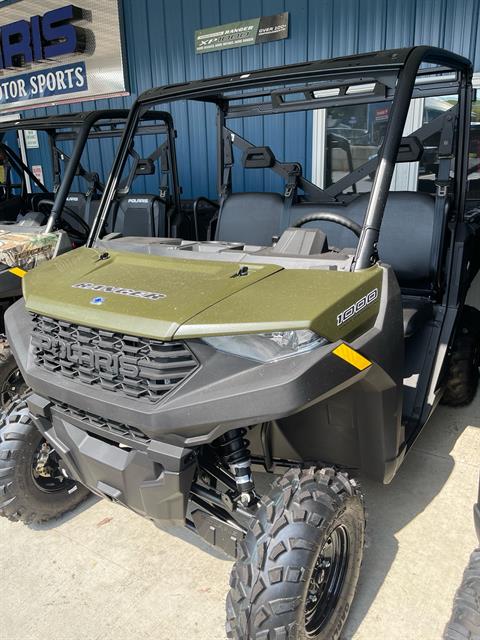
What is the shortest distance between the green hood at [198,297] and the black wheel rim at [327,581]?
2.35ft

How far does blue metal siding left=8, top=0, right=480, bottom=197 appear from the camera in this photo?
4.74 m

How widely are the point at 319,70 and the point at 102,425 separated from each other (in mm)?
1478

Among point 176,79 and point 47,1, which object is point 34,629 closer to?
point 176,79

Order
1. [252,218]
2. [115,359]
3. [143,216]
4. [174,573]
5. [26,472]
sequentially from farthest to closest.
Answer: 1. [143,216]
2. [252,218]
3. [26,472]
4. [174,573]
5. [115,359]

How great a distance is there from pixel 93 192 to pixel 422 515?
4.43 meters

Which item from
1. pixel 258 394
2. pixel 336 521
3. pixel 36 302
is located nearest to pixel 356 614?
pixel 336 521

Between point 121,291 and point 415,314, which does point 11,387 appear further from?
point 415,314

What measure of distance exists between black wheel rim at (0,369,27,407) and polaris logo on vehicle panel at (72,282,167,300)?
140cm

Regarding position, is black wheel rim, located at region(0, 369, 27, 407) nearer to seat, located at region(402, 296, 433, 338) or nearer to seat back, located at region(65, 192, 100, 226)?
seat, located at region(402, 296, 433, 338)

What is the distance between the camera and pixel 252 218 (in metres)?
3.54

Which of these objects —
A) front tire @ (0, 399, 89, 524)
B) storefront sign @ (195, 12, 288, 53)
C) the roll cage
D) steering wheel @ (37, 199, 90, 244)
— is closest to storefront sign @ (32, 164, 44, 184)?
storefront sign @ (195, 12, 288, 53)

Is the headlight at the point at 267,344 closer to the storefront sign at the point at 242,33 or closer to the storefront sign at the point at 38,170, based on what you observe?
the storefront sign at the point at 242,33

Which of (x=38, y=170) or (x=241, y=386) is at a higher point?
(x=38, y=170)

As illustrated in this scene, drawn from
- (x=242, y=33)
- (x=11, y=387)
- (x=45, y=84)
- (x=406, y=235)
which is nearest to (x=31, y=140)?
(x=45, y=84)
